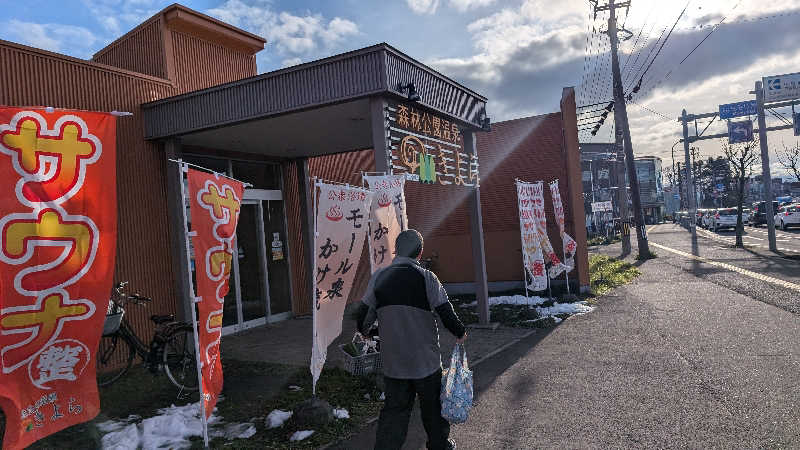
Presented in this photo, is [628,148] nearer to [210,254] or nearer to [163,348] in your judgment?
[163,348]

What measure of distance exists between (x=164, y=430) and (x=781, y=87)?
2340cm

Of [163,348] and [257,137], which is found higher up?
[257,137]

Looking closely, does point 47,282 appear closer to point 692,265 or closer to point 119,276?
point 119,276

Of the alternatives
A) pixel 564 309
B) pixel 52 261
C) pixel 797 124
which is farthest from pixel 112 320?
pixel 797 124

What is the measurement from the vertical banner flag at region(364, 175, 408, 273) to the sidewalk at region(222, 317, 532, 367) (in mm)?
1554


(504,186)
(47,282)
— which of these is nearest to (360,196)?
(47,282)

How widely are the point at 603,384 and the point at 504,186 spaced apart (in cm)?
894

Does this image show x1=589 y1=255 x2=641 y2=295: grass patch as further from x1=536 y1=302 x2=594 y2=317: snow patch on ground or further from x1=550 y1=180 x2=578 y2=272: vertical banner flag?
x1=536 y1=302 x2=594 y2=317: snow patch on ground

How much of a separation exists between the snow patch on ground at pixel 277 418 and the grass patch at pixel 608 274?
9703 mm

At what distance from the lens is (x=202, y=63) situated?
10562 mm

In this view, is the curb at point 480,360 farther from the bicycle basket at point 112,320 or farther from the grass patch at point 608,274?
the grass patch at point 608,274

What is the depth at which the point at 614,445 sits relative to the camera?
4176 millimetres

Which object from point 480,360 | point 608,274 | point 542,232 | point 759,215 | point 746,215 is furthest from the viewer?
point 746,215

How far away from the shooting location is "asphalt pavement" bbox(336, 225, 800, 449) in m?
4.38
